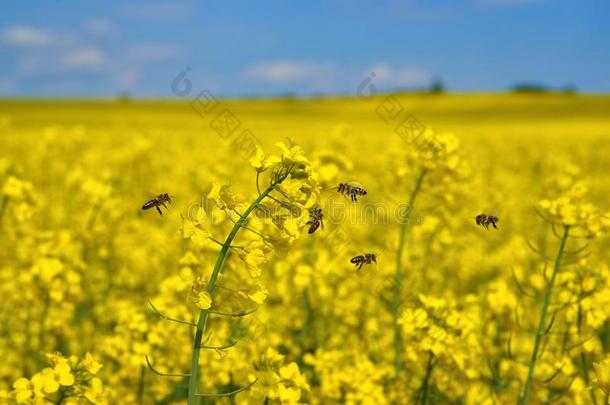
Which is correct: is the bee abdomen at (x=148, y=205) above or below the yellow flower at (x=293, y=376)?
above

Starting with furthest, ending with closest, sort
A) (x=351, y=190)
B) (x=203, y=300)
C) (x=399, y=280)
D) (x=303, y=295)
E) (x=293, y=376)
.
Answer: (x=303, y=295) < (x=399, y=280) < (x=293, y=376) < (x=351, y=190) < (x=203, y=300)

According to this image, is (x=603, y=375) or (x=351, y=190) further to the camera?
(x=351, y=190)

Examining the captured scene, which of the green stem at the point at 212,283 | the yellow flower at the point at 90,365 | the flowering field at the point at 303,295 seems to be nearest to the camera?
the green stem at the point at 212,283

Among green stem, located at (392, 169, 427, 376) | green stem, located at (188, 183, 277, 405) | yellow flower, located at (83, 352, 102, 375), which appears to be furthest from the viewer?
green stem, located at (392, 169, 427, 376)

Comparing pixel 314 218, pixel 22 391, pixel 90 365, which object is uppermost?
pixel 314 218

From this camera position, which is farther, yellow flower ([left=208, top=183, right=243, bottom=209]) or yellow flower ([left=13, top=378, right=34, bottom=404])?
yellow flower ([left=13, top=378, right=34, bottom=404])

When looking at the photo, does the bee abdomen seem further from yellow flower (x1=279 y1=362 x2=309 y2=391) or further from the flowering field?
yellow flower (x1=279 y1=362 x2=309 y2=391)

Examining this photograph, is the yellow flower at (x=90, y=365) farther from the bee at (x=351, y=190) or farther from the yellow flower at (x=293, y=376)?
the bee at (x=351, y=190)

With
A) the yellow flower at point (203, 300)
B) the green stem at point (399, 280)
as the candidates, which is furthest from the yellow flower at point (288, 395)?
the green stem at point (399, 280)

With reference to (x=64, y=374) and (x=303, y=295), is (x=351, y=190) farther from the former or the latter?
(x=303, y=295)

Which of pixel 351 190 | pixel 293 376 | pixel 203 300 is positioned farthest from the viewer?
pixel 293 376

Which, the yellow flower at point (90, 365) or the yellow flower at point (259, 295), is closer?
the yellow flower at point (259, 295)

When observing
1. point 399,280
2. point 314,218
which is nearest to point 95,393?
point 314,218

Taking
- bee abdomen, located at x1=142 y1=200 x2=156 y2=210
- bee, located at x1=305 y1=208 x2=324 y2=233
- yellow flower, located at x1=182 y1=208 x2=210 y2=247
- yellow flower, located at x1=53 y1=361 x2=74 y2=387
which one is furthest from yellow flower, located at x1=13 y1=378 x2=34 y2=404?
bee, located at x1=305 y1=208 x2=324 y2=233
